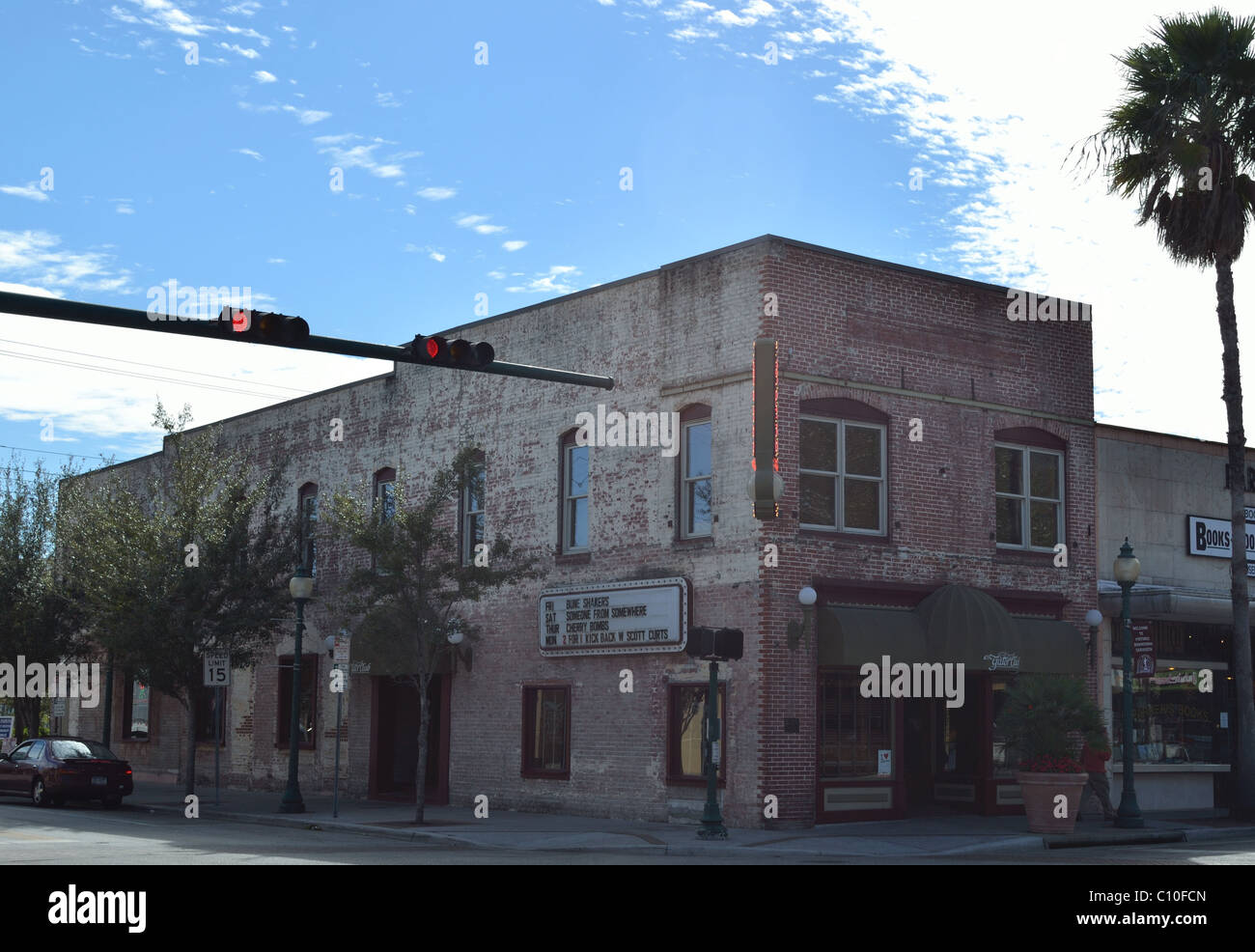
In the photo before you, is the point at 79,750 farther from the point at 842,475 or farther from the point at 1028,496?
the point at 1028,496

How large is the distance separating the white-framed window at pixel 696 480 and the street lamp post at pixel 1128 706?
691 centimetres

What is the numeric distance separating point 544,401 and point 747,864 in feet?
39.3

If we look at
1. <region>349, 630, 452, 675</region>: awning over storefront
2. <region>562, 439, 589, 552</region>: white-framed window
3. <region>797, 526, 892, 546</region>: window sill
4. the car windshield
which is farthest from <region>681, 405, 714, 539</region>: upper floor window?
the car windshield

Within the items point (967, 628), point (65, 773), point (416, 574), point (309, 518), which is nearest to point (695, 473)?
point (416, 574)

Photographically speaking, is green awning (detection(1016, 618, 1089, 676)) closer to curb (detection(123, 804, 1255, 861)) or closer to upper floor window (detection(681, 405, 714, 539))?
curb (detection(123, 804, 1255, 861))

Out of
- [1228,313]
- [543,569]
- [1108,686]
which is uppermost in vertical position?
[1228,313]

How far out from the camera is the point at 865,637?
22.8m

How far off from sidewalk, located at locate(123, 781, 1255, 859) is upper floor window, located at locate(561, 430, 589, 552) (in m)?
4.98

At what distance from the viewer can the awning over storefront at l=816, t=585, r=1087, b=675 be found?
894 inches

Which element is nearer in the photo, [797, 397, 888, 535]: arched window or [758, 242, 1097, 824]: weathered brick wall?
[758, 242, 1097, 824]: weathered brick wall
